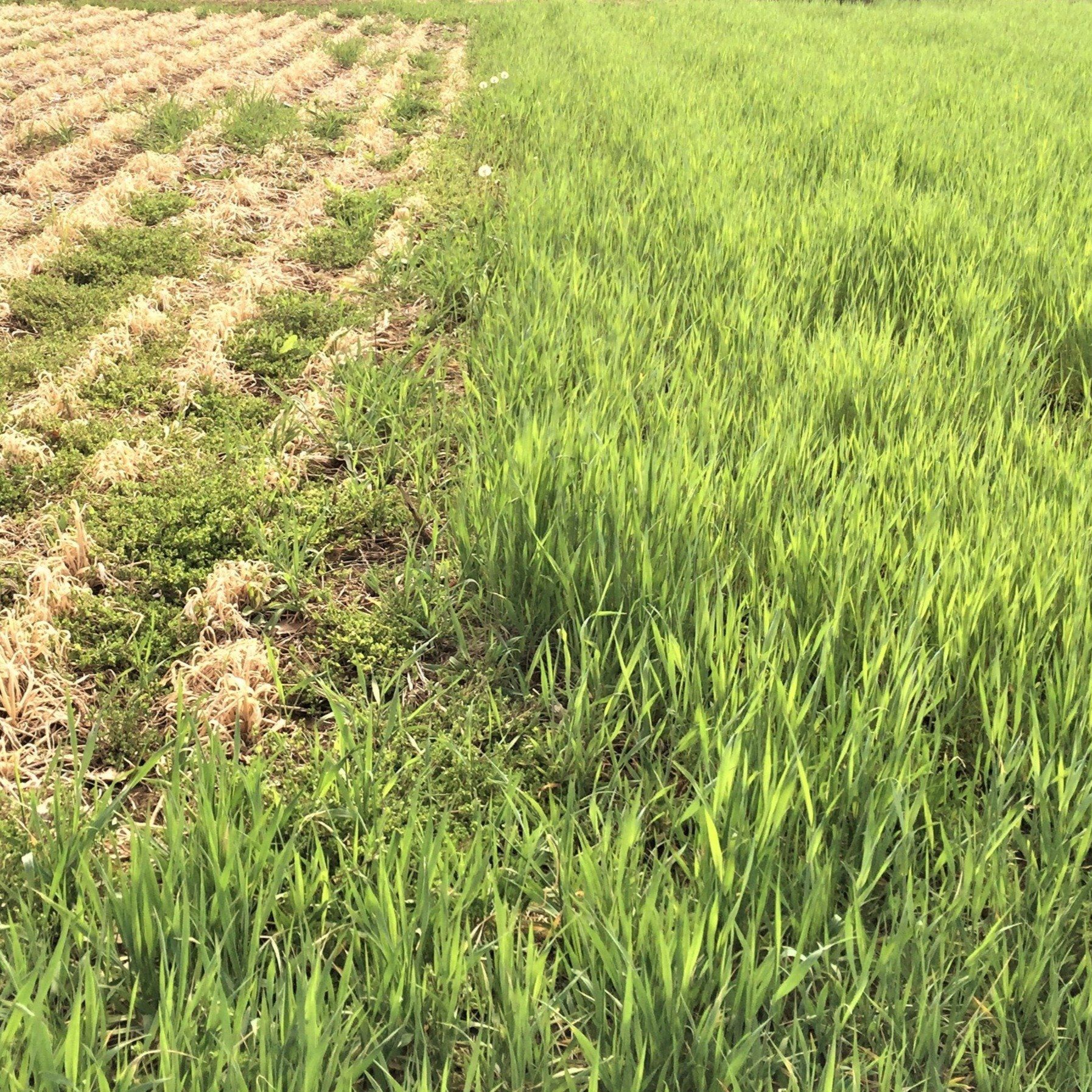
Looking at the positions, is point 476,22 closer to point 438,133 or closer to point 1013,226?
point 438,133

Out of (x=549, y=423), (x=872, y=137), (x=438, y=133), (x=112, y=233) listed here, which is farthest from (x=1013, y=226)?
(x=438, y=133)

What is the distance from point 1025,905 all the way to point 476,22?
1440 cm

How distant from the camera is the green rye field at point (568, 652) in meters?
1.03

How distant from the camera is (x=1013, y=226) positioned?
3.29 m

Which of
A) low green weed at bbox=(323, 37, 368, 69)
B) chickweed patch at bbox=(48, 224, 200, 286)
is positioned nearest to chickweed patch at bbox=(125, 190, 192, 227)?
chickweed patch at bbox=(48, 224, 200, 286)

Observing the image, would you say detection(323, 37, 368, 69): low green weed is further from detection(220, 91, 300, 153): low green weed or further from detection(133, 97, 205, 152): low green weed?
detection(133, 97, 205, 152): low green weed

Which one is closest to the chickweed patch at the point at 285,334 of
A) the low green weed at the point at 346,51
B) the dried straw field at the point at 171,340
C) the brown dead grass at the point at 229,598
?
the dried straw field at the point at 171,340

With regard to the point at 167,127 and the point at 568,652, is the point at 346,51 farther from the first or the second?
the point at 568,652

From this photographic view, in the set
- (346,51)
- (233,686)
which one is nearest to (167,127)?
(346,51)

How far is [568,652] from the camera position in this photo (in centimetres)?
157

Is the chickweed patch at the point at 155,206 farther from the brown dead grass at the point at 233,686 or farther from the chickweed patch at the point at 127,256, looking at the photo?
the brown dead grass at the point at 233,686

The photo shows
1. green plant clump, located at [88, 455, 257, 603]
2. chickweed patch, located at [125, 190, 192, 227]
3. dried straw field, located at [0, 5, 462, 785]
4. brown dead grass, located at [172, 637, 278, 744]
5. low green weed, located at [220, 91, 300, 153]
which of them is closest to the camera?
brown dead grass, located at [172, 637, 278, 744]

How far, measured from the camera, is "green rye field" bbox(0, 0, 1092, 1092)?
40.4 inches

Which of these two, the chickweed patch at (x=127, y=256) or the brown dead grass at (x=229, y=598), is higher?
the chickweed patch at (x=127, y=256)
